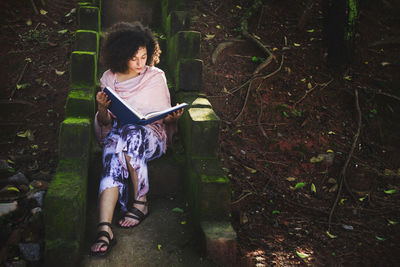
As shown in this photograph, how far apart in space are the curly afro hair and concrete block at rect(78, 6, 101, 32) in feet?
3.14

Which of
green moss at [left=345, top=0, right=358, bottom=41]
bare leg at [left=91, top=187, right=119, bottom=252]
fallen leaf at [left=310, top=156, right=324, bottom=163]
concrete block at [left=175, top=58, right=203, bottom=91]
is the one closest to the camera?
bare leg at [left=91, top=187, right=119, bottom=252]

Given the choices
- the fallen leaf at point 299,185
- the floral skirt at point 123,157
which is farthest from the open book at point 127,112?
the fallen leaf at point 299,185

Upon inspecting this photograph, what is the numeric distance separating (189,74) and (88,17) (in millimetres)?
1533

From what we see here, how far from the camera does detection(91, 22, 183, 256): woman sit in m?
2.83

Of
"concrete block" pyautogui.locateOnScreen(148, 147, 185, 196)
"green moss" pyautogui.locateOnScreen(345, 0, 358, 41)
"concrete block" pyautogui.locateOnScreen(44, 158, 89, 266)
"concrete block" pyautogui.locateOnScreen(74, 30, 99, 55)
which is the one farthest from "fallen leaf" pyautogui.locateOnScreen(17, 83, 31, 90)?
"green moss" pyautogui.locateOnScreen(345, 0, 358, 41)

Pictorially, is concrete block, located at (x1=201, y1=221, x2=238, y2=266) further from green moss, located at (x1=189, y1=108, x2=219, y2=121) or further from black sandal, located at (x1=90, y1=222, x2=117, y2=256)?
green moss, located at (x1=189, y1=108, x2=219, y2=121)

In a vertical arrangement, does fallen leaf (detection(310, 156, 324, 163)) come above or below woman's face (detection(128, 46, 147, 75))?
below

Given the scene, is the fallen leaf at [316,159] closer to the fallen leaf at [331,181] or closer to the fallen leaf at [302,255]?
the fallen leaf at [331,181]

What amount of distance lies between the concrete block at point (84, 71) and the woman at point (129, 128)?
0.43 ft

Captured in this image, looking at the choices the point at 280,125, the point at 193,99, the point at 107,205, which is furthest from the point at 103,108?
the point at 280,125

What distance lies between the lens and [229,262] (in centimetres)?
255

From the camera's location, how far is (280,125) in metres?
4.85

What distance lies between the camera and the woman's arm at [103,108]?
2801 mm

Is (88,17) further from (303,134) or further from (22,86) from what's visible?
(303,134)
